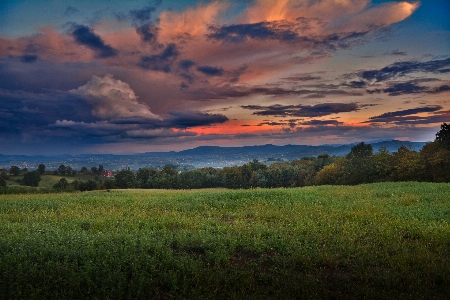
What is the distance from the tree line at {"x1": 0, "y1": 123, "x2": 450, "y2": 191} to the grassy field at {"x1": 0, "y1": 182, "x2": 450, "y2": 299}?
150 ft

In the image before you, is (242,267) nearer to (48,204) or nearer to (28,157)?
(48,204)

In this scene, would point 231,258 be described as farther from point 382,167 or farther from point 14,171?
point 14,171

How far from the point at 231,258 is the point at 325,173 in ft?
245

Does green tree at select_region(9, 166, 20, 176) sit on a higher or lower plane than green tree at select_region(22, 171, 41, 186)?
higher

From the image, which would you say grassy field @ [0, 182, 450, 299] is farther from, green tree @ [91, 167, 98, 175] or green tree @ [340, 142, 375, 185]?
green tree @ [91, 167, 98, 175]

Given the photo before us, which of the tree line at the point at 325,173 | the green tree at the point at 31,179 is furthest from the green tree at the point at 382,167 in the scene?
the green tree at the point at 31,179

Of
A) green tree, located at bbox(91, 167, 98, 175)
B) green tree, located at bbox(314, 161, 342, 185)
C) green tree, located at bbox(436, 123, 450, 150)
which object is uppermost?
green tree, located at bbox(436, 123, 450, 150)

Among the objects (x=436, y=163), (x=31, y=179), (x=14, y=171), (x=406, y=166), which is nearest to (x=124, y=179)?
(x=31, y=179)

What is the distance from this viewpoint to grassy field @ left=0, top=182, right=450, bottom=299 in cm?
707

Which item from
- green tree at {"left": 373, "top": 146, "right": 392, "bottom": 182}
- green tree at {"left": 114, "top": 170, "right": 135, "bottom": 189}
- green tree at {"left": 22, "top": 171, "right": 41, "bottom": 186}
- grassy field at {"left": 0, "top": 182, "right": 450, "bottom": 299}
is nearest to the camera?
grassy field at {"left": 0, "top": 182, "right": 450, "bottom": 299}

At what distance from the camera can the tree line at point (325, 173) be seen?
5778 centimetres

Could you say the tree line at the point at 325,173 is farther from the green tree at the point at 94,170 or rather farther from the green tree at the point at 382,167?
the green tree at the point at 94,170

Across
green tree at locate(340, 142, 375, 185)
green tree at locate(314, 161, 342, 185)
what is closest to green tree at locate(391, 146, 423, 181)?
green tree at locate(340, 142, 375, 185)

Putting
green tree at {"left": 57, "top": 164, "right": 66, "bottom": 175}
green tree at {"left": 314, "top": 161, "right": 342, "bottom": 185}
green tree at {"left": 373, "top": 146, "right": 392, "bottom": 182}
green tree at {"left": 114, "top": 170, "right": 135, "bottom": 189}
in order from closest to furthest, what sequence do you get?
green tree at {"left": 373, "top": 146, "right": 392, "bottom": 182}, green tree at {"left": 314, "top": 161, "right": 342, "bottom": 185}, green tree at {"left": 114, "top": 170, "right": 135, "bottom": 189}, green tree at {"left": 57, "top": 164, "right": 66, "bottom": 175}
